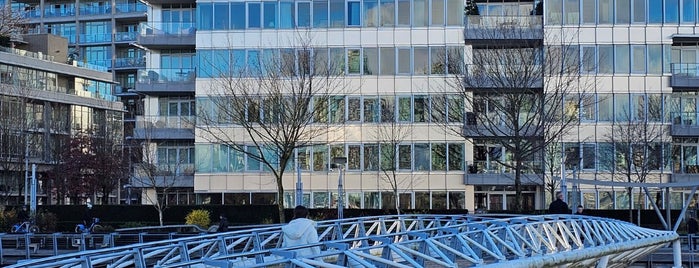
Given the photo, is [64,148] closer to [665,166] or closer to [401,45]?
[401,45]

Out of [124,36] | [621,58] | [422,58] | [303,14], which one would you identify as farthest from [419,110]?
[124,36]

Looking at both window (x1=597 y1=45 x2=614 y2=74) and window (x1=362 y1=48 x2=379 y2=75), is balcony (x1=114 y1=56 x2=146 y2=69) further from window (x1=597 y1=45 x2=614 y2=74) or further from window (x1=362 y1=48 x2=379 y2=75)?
window (x1=597 y1=45 x2=614 y2=74)

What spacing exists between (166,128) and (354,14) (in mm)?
11986

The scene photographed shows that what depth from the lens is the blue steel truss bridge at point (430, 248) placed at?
1247 centimetres

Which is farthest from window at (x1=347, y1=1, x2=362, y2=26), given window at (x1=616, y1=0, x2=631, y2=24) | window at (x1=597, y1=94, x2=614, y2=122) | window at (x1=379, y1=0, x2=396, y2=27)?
window at (x1=616, y1=0, x2=631, y2=24)

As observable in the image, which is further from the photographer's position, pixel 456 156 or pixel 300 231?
pixel 456 156

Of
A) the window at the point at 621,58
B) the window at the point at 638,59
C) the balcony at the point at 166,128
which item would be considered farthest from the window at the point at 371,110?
the window at the point at 638,59

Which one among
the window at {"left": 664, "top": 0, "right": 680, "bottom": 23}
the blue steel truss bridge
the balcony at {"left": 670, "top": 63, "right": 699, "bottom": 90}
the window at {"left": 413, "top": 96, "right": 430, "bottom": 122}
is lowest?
the blue steel truss bridge

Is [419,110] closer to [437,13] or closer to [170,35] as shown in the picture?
[437,13]

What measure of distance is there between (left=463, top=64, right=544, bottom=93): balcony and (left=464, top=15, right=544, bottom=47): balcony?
2235 mm

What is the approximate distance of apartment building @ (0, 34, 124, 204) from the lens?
63.6 metres

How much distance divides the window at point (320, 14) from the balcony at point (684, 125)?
1815 cm

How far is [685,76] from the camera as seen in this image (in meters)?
48.8

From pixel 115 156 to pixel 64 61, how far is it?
2176 cm
